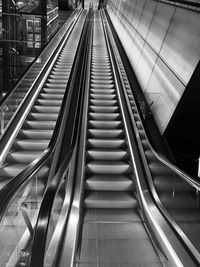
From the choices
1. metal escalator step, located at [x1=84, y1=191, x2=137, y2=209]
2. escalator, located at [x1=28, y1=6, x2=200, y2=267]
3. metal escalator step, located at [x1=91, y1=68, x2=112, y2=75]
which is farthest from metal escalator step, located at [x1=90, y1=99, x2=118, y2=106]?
metal escalator step, located at [x1=84, y1=191, x2=137, y2=209]

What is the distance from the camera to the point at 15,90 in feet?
24.4

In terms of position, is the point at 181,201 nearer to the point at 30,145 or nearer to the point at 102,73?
the point at 30,145

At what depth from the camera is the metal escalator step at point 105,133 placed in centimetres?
736

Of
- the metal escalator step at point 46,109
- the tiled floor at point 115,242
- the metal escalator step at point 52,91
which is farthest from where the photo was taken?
the metal escalator step at point 52,91

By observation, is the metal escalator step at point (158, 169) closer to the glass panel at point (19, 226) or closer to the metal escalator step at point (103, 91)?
the glass panel at point (19, 226)

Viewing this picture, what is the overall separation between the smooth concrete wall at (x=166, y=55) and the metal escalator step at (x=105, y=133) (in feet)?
2.74

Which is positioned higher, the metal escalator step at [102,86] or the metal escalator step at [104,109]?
the metal escalator step at [104,109]

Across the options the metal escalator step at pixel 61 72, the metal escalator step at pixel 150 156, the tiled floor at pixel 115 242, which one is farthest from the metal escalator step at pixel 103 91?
the tiled floor at pixel 115 242

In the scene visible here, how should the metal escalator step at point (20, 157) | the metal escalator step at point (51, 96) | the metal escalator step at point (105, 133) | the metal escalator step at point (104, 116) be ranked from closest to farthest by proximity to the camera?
the metal escalator step at point (20, 157)
the metal escalator step at point (105, 133)
the metal escalator step at point (104, 116)
the metal escalator step at point (51, 96)

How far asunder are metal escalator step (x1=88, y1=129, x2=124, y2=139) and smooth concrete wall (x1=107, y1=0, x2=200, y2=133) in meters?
0.84

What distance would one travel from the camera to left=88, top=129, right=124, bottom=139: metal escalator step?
7355 mm

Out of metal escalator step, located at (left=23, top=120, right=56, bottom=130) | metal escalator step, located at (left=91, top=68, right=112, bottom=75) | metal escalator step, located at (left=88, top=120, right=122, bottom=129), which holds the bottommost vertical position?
metal escalator step, located at (left=91, top=68, right=112, bottom=75)

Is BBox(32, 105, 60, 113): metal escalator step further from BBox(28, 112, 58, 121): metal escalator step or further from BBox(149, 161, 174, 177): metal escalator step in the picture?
BBox(149, 161, 174, 177): metal escalator step

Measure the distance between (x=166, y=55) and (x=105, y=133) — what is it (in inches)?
92.9
